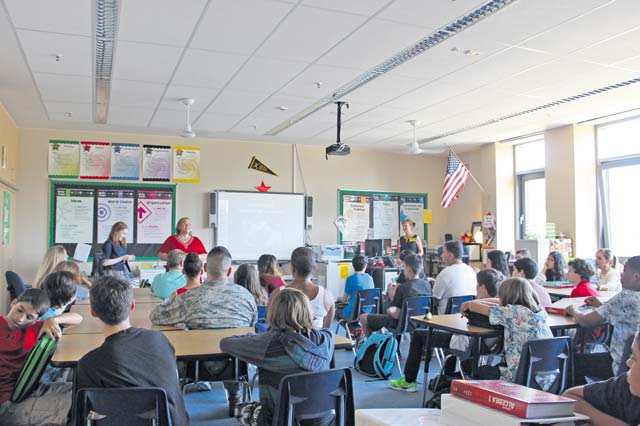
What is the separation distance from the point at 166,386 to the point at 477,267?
8.43 metres

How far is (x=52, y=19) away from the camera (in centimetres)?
407

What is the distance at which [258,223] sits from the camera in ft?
30.8

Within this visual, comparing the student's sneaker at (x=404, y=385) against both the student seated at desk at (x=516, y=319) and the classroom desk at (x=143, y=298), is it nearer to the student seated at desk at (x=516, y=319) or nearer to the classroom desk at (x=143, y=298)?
the student seated at desk at (x=516, y=319)

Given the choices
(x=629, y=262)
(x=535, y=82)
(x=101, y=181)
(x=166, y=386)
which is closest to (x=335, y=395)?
(x=166, y=386)

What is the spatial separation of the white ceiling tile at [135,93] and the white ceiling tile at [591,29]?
3.91 metres

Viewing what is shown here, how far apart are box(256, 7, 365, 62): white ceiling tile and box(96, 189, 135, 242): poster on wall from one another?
184 inches

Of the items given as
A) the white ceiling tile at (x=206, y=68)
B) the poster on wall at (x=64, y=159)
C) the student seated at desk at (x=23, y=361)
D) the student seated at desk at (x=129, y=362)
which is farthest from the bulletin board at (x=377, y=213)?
the student seated at desk at (x=129, y=362)

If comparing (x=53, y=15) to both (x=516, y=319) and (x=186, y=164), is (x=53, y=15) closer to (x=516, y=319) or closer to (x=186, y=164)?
(x=516, y=319)

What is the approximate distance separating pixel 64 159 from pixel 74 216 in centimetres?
89

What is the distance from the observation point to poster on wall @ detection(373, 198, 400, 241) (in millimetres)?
10305

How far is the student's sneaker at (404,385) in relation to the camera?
4.48m

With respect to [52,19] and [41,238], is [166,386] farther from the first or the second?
[41,238]

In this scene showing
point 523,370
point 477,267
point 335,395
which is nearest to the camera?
point 335,395

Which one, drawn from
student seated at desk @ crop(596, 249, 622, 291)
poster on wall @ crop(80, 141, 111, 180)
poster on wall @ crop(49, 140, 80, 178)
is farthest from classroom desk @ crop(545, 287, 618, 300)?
poster on wall @ crop(49, 140, 80, 178)
